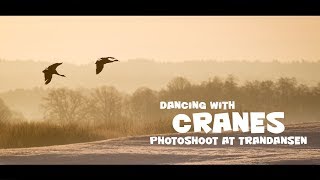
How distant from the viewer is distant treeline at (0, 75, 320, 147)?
3180 centimetres

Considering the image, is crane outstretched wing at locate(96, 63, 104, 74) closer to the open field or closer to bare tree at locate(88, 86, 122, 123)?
bare tree at locate(88, 86, 122, 123)

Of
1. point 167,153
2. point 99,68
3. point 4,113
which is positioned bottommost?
point 167,153

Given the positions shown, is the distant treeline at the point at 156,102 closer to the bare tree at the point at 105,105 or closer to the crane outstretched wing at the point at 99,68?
the bare tree at the point at 105,105

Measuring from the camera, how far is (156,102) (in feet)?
104

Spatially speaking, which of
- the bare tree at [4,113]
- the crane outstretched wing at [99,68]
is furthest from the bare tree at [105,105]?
the bare tree at [4,113]

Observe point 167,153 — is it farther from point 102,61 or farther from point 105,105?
point 102,61

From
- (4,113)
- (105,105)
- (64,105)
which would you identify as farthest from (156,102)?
(4,113)

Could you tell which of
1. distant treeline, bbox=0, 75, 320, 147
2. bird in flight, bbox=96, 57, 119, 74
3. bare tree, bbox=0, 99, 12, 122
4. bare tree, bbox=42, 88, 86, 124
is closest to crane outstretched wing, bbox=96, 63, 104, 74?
bird in flight, bbox=96, 57, 119, 74

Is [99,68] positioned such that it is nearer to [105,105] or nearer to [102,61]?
[102,61]

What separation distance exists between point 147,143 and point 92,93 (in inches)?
25.4

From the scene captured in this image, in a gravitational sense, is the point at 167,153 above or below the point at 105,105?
below

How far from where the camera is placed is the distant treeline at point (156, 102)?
31.8 meters
